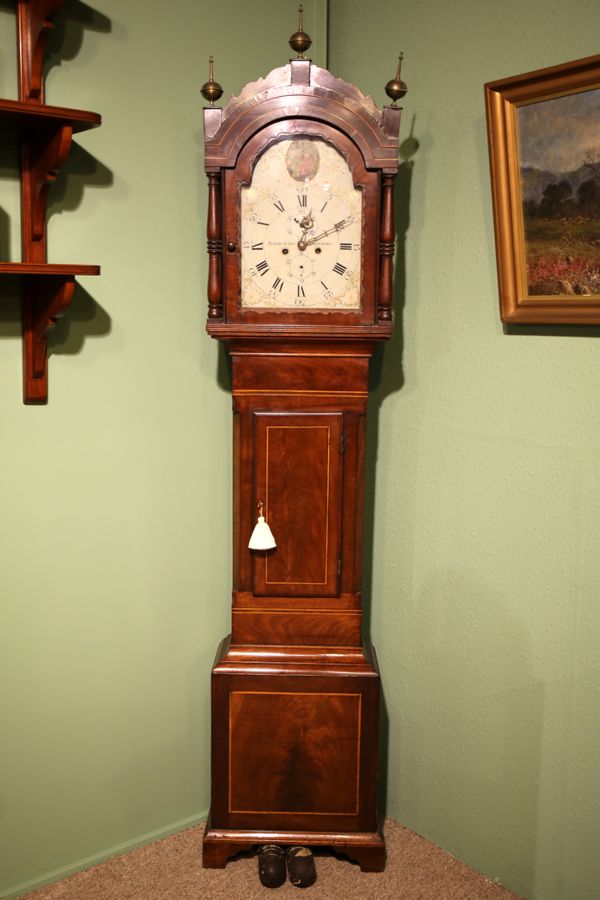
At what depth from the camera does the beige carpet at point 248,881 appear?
2.27 m

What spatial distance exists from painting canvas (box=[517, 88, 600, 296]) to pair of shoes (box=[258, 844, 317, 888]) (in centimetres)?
161

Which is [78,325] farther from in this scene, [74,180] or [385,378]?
[385,378]

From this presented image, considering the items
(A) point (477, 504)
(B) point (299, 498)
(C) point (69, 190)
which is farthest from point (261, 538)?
(C) point (69, 190)

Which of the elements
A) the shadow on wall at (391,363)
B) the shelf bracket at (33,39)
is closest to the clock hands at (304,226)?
Result: the shadow on wall at (391,363)

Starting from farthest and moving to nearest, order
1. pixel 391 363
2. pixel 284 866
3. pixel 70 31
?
pixel 391 363, pixel 284 866, pixel 70 31

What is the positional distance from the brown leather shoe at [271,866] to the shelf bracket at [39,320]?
135cm

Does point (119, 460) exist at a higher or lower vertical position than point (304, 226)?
lower

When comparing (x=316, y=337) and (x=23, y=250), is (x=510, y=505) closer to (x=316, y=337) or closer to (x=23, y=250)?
(x=316, y=337)

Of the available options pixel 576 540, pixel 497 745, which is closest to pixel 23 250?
pixel 576 540

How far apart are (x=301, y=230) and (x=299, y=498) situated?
68cm

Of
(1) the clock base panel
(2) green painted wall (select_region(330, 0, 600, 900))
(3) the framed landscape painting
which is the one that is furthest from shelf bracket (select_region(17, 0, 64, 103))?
(1) the clock base panel

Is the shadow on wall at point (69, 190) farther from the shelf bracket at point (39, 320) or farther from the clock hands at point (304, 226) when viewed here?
the clock hands at point (304, 226)

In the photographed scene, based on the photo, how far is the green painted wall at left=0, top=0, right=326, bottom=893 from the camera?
216 cm

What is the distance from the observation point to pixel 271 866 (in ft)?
7.48
